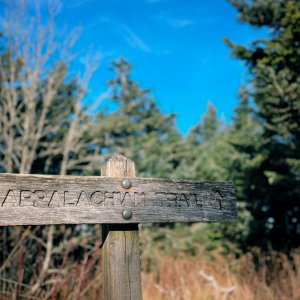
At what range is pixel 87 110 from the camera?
28.3ft

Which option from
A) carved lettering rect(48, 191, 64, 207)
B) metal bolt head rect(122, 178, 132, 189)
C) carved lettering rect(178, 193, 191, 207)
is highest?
metal bolt head rect(122, 178, 132, 189)

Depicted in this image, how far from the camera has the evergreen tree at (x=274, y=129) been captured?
6.79m

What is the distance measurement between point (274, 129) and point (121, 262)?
6009mm

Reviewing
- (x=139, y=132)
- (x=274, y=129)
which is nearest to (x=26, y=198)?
(x=274, y=129)

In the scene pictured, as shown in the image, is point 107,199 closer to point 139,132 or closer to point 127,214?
point 127,214

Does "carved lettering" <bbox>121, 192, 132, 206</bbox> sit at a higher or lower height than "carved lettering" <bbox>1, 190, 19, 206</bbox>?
higher

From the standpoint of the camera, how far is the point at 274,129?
23.1 feet

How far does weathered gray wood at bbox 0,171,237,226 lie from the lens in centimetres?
164

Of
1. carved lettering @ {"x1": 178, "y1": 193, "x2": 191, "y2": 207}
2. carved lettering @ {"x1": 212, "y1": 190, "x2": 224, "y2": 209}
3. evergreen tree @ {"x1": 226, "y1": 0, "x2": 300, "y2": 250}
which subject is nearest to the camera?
carved lettering @ {"x1": 178, "y1": 193, "x2": 191, "y2": 207}

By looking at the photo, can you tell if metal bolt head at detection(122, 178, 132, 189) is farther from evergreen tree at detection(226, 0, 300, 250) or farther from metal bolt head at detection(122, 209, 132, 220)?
evergreen tree at detection(226, 0, 300, 250)

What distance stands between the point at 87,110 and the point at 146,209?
278 inches

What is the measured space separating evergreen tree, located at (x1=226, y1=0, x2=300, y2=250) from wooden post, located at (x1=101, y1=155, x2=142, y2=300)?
556cm

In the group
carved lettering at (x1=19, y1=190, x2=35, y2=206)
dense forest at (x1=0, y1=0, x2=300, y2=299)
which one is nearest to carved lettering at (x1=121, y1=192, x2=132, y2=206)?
carved lettering at (x1=19, y1=190, x2=35, y2=206)

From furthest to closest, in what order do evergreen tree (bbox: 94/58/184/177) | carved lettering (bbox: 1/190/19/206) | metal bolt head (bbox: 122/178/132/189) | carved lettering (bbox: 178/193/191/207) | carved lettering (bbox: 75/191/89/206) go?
1. evergreen tree (bbox: 94/58/184/177)
2. carved lettering (bbox: 178/193/191/207)
3. metal bolt head (bbox: 122/178/132/189)
4. carved lettering (bbox: 75/191/89/206)
5. carved lettering (bbox: 1/190/19/206)
